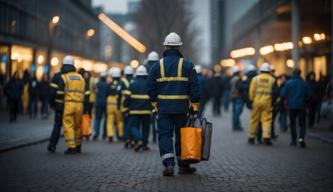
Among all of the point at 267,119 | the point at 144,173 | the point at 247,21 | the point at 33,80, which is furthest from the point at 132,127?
the point at 247,21

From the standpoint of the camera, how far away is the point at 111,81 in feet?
68.1

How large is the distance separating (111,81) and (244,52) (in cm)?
4725

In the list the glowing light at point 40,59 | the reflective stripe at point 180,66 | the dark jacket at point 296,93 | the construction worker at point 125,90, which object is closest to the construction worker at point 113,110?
the construction worker at point 125,90

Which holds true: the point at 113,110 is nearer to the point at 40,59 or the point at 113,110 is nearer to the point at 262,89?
the point at 262,89

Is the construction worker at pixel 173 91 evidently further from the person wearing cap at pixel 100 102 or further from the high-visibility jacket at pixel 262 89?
the person wearing cap at pixel 100 102

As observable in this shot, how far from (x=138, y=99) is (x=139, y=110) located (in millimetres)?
253

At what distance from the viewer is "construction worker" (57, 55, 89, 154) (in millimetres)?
14914

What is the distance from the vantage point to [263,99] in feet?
57.7

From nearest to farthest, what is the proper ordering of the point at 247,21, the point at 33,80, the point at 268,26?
the point at 33,80 < the point at 268,26 < the point at 247,21

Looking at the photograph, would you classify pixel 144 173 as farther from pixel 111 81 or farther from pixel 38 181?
pixel 111 81

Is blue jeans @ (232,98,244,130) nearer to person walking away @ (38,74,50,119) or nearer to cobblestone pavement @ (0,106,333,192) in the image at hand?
cobblestone pavement @ (0,106,333,192)

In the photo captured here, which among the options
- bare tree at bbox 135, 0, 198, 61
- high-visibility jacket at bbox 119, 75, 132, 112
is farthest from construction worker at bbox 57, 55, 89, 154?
bare tree at bbox 135, 0, 198, 61

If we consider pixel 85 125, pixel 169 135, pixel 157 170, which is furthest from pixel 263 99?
pixel 169 135

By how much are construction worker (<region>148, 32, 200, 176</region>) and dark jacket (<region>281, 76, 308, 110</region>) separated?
6.63 m
